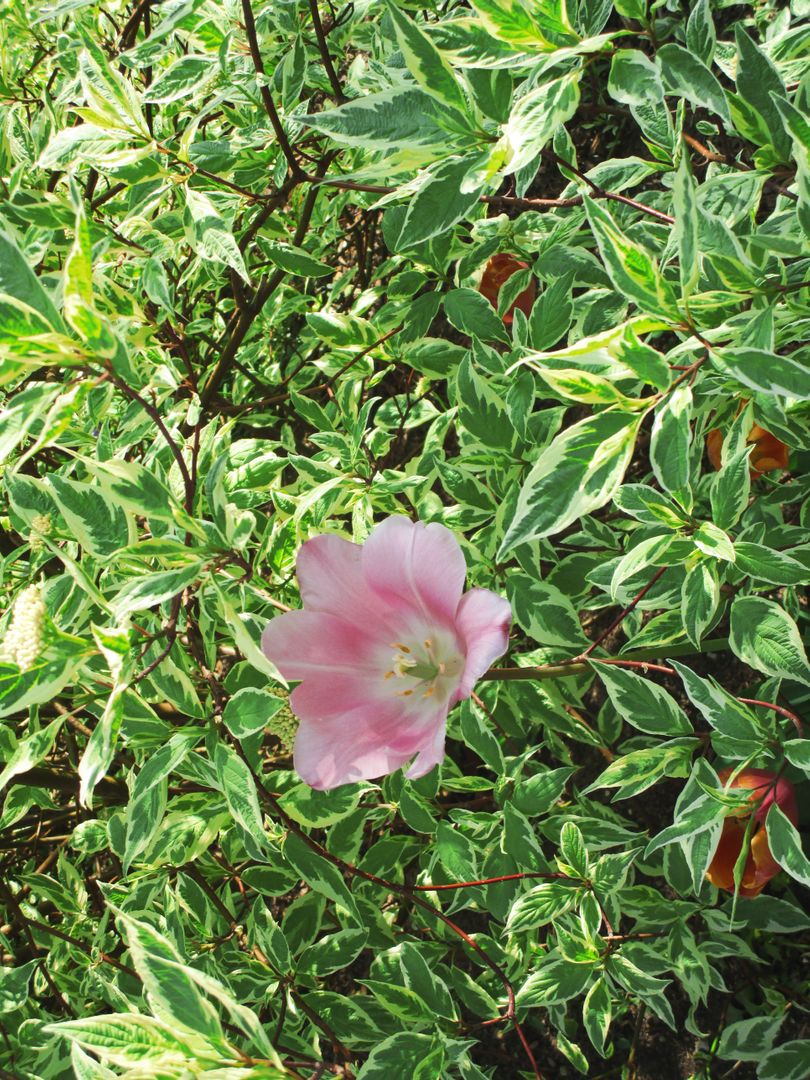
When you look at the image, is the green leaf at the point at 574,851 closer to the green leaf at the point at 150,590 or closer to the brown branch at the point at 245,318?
the green leaf at the point at 150,590

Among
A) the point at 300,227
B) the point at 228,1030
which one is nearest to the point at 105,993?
the point at 228,1030

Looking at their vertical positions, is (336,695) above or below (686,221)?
below

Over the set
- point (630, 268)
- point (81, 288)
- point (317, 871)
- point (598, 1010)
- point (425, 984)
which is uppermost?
point (81, 288)

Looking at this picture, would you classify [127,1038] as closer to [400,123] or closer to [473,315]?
[400,123]

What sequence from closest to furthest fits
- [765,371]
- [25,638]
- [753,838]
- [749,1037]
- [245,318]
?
[765,371]
[25,638]
[753,838]
[749,1037]
[245,318]

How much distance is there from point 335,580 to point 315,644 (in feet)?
0.20

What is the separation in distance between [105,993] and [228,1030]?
0.16 m

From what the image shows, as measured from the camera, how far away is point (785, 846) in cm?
86

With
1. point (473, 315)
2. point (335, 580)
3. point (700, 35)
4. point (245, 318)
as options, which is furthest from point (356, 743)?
point (245, 318)

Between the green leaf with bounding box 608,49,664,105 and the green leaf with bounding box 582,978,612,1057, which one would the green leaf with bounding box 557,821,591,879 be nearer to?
the green leaf with bounding box 582,978,612,1057

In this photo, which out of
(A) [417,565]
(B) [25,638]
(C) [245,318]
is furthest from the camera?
(C) [245,318]

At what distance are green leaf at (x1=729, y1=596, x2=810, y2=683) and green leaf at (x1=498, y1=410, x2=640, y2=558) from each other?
30cm

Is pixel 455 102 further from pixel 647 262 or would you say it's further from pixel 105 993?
pixel 105 993

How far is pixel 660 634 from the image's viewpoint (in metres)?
1.10
